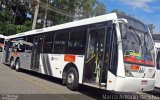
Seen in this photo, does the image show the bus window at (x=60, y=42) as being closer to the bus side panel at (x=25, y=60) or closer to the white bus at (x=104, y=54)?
the white bus at (x=104, y=54)

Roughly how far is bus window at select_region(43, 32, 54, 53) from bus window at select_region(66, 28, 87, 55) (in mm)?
1967

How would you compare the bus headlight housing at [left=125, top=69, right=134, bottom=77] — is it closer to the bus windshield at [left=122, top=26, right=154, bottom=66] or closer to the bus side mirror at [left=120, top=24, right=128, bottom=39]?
the bus windshield at [left=122, top=26, right=154, bottom=66]

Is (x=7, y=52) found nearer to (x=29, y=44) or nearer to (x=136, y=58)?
(x=29, y=44)

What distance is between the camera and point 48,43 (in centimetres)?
1567

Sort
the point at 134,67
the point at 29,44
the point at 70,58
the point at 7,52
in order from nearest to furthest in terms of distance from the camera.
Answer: the point at 134,67, the point at 70,58, the point at 29,44, the point at 7,52

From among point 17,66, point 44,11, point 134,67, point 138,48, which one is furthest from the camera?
point 44,11

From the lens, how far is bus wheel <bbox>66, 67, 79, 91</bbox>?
12336mm

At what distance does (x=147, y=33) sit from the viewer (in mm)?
11672

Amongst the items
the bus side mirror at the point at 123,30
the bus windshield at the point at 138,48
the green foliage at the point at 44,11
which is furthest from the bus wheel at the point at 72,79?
the green foliage at the point at 44,11

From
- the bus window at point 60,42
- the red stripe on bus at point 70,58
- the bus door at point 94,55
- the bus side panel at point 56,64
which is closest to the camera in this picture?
the bus door at point 94,55

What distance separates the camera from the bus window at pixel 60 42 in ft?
45.9

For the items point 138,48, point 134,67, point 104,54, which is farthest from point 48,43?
point 134,67

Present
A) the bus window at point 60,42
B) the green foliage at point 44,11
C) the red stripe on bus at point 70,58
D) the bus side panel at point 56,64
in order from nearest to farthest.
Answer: the bus side panel at point 56,64
the red stripe on bus at point 70,58
the bus window at point 60,42
the green foliage at point 44,11

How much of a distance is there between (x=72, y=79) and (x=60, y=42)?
8.11 ft
